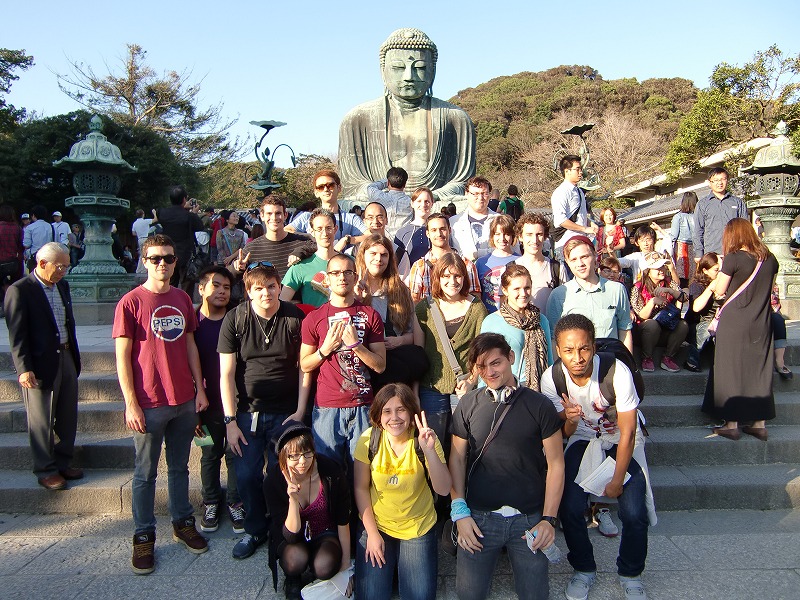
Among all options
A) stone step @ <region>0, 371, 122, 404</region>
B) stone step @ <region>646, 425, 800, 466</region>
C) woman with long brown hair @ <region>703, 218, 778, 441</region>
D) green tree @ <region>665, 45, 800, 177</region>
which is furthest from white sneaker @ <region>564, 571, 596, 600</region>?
green tree @ <region>665, 45, 800, 177</region>

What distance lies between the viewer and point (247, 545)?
10.6 feet

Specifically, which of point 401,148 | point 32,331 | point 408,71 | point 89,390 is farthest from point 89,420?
point 408,71

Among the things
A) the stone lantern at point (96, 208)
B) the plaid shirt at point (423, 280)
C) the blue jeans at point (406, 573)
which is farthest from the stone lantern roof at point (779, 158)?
the stone lantern at point (96, 208)

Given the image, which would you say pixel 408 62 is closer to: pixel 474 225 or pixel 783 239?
pixel 474 225

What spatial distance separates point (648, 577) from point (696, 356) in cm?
244

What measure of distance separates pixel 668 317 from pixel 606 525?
2.15 metres

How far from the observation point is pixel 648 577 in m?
3.01

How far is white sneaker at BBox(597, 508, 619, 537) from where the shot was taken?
3410 millimetres

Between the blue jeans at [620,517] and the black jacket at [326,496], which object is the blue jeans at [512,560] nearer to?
the blue jeans at [620,517]

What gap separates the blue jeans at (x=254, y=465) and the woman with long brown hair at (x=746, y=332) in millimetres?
3115

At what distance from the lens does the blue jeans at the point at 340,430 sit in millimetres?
3131

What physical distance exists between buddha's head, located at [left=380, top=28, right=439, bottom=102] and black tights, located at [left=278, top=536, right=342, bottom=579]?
24.0 ft

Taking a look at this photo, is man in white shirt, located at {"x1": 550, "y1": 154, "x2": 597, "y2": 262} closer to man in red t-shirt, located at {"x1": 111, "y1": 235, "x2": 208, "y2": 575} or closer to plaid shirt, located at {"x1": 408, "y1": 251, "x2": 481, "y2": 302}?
plaid shirt, located at {"x1": 408, "y1": 251, "x2": 481, "y2": 302}

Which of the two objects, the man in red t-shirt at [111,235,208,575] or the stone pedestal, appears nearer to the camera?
the man in red t-shirt at [111,235,208,575]
